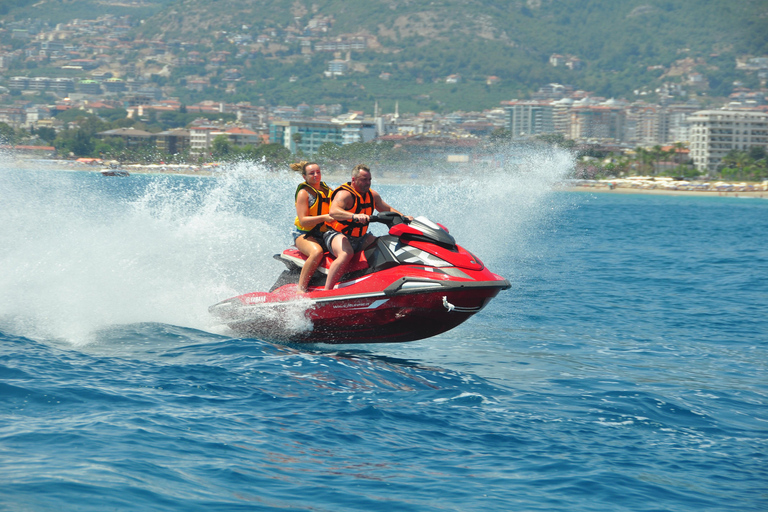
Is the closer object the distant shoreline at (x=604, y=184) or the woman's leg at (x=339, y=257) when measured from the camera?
the woman's leg at (x=339, y=257)

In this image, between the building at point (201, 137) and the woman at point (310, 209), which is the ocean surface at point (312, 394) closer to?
the woman at point (310, 209)

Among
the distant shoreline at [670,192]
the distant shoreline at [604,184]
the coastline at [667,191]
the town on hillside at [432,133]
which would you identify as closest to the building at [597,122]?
the town on hillside at [432,133]

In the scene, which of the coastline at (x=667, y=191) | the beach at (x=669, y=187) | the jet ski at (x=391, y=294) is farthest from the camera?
the beach at (x=669, y=187)

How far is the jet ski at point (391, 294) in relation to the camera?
25.3ft

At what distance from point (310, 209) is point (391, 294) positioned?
132cm

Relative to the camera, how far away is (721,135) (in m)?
142

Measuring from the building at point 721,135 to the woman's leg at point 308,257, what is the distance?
13912cm

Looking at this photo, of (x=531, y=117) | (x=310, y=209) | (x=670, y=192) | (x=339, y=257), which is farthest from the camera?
(x=531, y=117)

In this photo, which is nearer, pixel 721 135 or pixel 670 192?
pixel 670 192

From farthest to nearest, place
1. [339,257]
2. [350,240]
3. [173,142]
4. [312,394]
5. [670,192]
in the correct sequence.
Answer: [173,142], [670,192], [350,240], [339,257], [312,394]

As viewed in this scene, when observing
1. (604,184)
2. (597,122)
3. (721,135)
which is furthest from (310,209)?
(597,122)

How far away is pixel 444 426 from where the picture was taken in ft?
20.6

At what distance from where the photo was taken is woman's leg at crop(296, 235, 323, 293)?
27.4ft

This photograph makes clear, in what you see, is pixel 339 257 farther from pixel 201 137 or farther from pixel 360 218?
pixel 201 137
